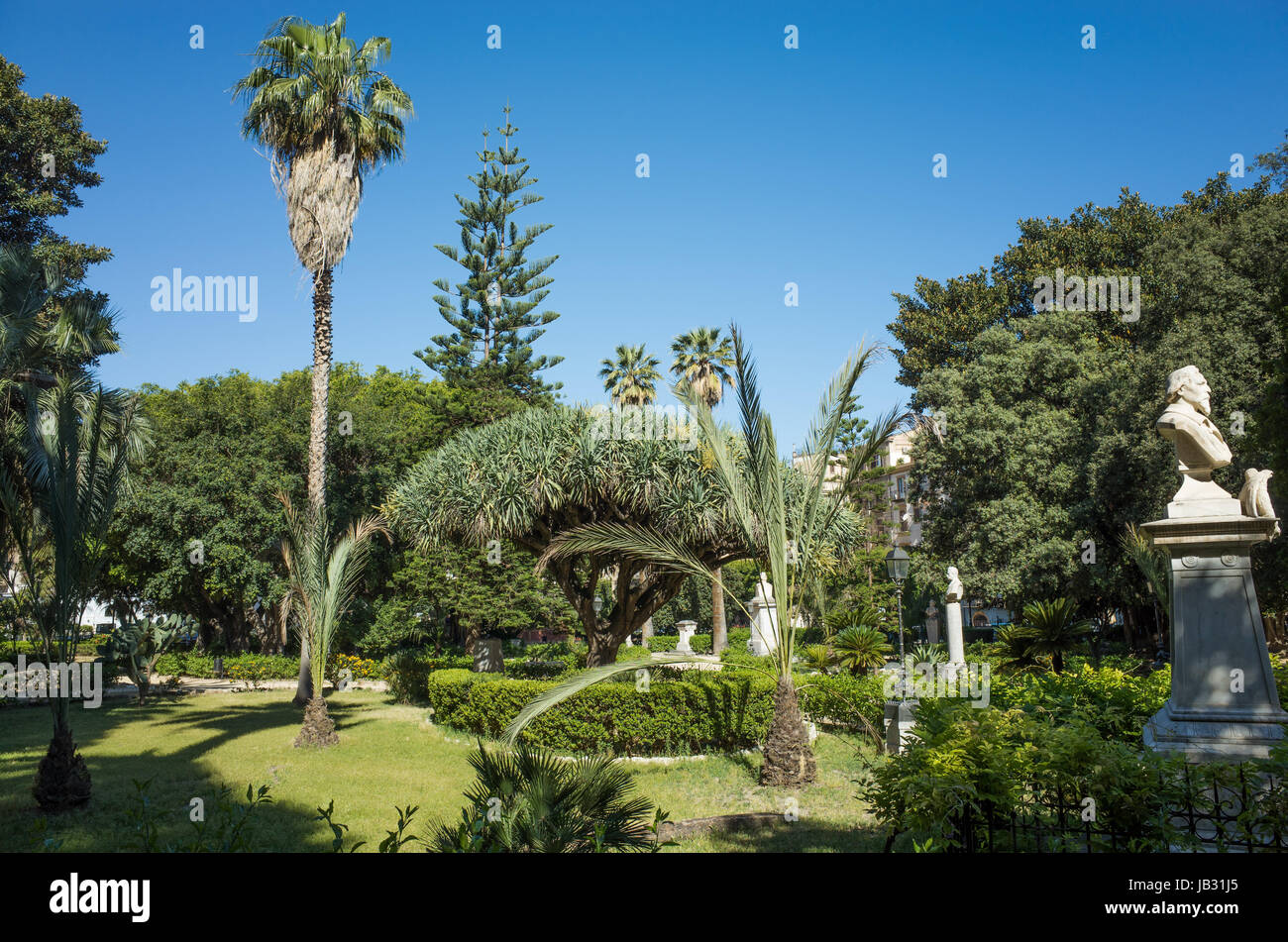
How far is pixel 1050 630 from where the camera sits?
53.5 feet

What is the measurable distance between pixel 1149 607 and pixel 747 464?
894 inches

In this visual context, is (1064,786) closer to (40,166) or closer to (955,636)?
(955,636)

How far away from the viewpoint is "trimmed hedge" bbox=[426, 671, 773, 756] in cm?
1168

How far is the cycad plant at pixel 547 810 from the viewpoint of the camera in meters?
3.48

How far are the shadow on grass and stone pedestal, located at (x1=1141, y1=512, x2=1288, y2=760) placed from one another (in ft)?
23.5

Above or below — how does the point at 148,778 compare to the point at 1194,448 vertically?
below

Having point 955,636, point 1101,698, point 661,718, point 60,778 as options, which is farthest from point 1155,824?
point 60,778

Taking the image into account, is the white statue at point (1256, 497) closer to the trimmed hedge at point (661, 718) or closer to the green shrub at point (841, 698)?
the trimmed hedge at point (661, 718)

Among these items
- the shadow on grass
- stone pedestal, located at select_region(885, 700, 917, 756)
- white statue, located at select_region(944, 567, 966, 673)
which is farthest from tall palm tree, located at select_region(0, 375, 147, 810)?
white statue, located at select_region(944, 567, 966, 673)

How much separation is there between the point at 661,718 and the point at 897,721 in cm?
341

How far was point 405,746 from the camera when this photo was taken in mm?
13117

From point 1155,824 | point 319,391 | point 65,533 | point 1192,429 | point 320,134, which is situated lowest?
point 1155,824
